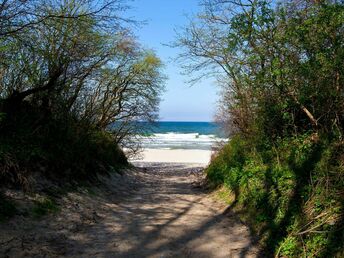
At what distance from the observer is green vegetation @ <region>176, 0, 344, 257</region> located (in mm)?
5324

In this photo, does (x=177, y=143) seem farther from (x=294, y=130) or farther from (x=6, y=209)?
(x=6, y=209)

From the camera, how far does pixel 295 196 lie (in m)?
6.08

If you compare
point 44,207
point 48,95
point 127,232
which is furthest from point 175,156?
point 127,232

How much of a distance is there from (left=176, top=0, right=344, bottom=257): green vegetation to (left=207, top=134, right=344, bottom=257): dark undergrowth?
0.05 ft

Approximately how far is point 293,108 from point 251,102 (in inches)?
50.7

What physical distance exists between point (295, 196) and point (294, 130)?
8.30 feet

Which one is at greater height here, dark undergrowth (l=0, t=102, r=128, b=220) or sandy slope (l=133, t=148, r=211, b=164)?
dark undergrowth (l=0, t=102, r=128, b=220)

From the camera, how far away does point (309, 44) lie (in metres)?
6.94

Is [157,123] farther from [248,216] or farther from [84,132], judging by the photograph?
[248,216]

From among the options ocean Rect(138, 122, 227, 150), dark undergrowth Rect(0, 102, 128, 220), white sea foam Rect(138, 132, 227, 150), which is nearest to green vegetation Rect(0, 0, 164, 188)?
dark undergrowth Rect(0, 102, 128, 220)

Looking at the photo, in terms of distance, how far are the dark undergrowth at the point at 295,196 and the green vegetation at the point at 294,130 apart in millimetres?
15

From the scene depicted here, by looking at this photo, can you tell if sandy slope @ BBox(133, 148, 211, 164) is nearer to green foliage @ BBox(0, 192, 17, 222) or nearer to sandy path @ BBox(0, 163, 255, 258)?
sandy path @ BBox(0, 163, 255, 258)

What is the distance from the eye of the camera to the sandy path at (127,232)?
5.29 meters

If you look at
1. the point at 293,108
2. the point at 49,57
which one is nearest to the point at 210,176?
the point at 293,108
